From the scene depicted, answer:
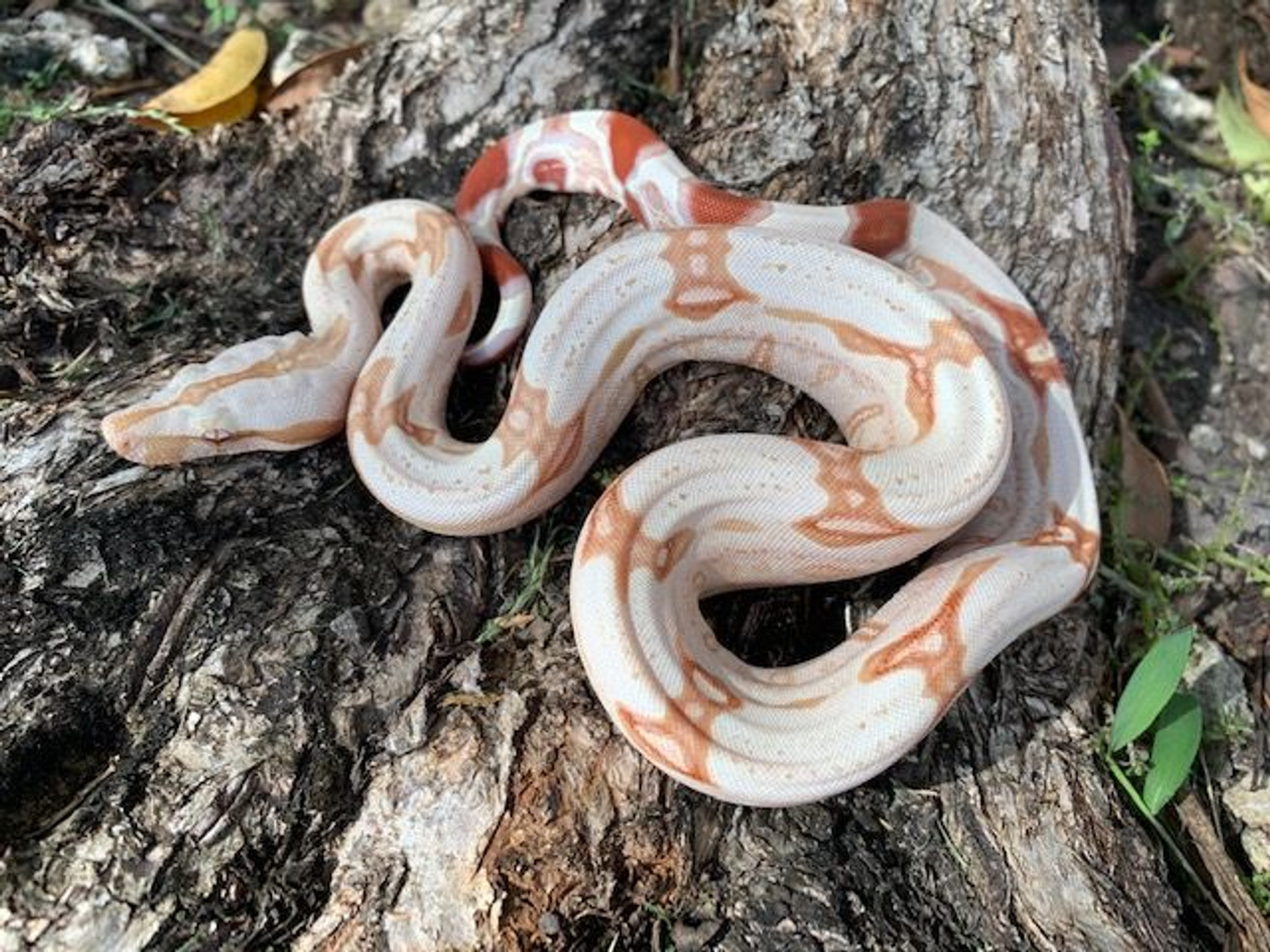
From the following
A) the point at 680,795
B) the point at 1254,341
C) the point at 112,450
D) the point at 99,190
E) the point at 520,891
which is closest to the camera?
the point at 520,891

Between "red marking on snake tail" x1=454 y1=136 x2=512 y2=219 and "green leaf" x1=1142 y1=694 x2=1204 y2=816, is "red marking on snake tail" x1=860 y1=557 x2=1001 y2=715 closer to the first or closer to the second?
"green leaf" x1=1142 y1=694 x2=1204 y2=816

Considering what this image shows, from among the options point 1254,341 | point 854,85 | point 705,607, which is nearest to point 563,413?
point 705,607

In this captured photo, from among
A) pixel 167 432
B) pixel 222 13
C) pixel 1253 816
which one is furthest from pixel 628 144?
pixel 1253 816

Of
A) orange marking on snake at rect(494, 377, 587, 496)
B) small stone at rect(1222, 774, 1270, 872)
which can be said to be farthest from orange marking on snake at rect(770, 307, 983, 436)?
small stone at rect(1222, 774, 1270, 872)

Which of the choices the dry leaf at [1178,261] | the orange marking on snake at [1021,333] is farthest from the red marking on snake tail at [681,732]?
the dry leaf at [1178,261]

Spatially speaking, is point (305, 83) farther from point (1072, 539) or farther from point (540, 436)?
point (1072, 539)

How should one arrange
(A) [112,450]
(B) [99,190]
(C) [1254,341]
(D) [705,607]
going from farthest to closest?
(C) [1254,341], (B) [99,190], (D) [705,607], (A) [112,450]

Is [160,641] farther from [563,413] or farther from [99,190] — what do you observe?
[99,190]
